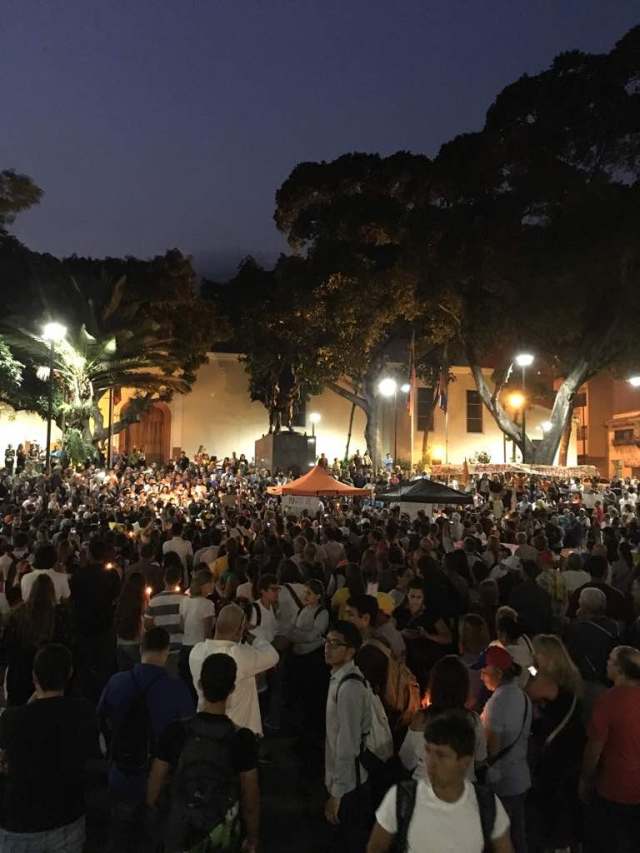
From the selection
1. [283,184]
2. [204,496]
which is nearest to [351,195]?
[283,184]

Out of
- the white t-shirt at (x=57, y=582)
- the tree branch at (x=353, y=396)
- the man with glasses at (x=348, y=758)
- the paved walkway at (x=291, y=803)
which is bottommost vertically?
the paved walkway at (x=291, y=803)

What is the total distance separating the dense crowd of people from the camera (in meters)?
3.27

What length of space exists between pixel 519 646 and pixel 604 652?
2.63ft

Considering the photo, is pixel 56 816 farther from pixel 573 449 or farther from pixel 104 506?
pixel 573 449

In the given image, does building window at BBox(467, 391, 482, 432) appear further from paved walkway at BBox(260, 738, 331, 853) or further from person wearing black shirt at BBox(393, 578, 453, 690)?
paved walkway at BBox(260, 738, 331, 853)

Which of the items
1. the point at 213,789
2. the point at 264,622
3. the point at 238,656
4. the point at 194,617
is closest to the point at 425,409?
the point at 264,622

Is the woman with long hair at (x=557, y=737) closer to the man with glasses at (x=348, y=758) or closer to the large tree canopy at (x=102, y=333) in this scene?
the man with glasses at (x=348, y=758)

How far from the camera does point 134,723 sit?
4.00m

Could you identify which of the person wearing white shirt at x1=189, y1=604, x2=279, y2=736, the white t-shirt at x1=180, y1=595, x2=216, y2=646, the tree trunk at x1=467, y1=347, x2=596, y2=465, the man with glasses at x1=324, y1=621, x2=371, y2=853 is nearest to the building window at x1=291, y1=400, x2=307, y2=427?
the tree trunk at x1=467, y1=347, x2=596, y2=465

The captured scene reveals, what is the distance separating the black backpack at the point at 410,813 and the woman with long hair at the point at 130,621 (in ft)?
10.9

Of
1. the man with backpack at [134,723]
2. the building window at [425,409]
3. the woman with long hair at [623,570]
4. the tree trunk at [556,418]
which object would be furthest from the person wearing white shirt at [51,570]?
the building window at [425,409]

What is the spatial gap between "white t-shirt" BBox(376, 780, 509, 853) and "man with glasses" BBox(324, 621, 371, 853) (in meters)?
1.31

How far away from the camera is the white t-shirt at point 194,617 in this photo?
21.0 feet

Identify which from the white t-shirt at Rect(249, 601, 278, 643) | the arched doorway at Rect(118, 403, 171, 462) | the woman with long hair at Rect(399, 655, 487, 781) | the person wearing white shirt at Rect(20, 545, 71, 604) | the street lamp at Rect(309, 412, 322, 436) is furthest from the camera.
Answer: the street lamp at Rect(309, 412, 322, 436)
